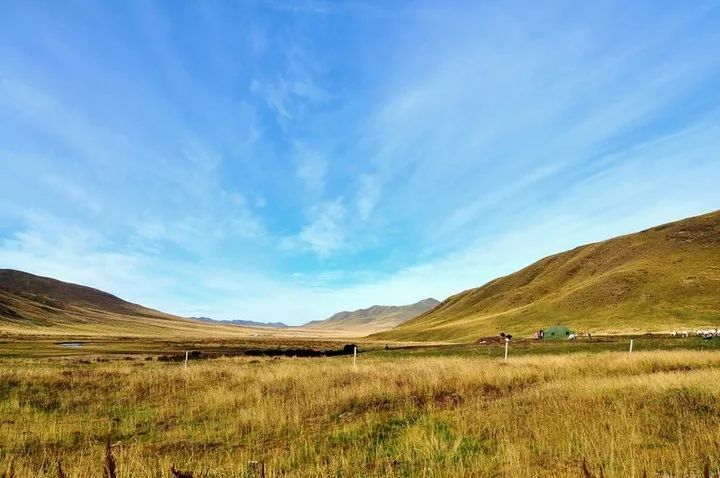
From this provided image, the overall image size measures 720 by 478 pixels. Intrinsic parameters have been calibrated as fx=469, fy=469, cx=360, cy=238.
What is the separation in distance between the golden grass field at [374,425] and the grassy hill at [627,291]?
76142 mm

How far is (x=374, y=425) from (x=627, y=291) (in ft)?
340

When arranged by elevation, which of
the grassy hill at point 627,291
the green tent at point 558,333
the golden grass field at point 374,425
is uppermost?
the grassy hill at point 627,291

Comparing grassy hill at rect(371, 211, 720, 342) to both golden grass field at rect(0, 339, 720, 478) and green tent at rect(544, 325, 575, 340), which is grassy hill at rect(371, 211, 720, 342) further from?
golden grass field at rect(0, 339, 720, 478)

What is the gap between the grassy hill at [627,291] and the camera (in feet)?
276

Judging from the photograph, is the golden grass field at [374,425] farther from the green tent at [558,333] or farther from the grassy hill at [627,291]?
the grassy hill at [627,291]

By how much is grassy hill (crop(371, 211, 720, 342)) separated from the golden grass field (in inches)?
2998

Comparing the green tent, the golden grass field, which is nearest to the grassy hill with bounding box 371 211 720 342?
the green tent

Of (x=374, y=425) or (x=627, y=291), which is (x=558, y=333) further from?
(x=374, y=425)

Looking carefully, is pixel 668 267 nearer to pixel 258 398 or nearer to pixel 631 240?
pixel 631 240

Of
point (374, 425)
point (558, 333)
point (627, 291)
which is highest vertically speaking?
point (627, 291)

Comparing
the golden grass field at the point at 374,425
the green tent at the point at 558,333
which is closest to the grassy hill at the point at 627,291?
the green tent at the point at 558,333

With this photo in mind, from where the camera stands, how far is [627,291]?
98.3 meters

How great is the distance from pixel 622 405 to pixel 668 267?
110 metres

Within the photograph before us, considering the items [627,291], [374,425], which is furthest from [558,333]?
[374,425]
